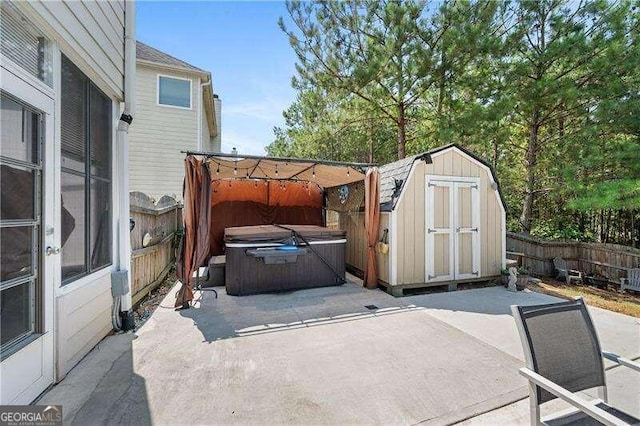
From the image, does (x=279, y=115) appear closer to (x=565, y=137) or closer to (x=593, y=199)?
(x=565, y=137)

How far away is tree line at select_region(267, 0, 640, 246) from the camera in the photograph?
6.77m

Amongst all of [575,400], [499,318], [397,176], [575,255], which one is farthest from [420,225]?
[575,255]

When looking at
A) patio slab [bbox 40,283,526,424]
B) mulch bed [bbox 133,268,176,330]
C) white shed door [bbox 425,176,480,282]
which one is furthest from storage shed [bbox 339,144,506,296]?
mulch bed [bbox 133,268,176,330]

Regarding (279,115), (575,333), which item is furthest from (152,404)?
(279,115)

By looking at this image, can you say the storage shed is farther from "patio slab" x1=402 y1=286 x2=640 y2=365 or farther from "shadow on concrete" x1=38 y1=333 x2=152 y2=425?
"shadow on concrete" x1=38 y1=333 x2=152 y2=425

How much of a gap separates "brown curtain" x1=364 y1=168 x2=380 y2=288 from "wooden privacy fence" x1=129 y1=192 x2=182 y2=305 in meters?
3.73

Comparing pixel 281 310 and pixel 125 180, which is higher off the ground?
pixel 125 180

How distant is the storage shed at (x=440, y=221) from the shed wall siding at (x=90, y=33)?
4.28m

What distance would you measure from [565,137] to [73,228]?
10.6m

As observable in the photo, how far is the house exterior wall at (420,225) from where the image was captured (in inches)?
198

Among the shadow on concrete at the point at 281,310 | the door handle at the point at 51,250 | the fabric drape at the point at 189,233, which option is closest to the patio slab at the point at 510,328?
the shadow on concrete at the point at 281,310

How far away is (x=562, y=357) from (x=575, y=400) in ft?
1.26

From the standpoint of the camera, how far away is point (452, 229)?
539cm

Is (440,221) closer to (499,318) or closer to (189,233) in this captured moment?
(499,318)
